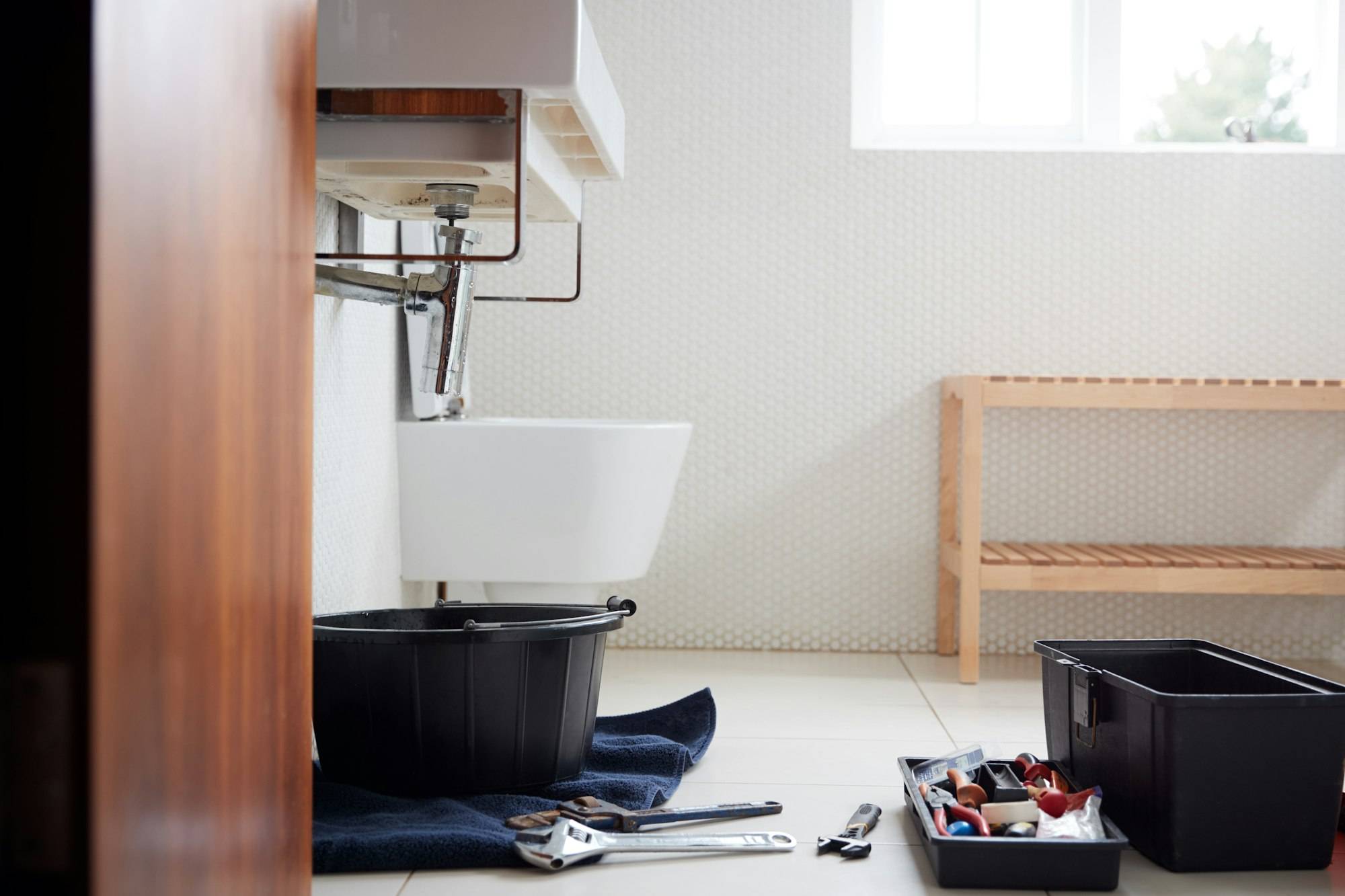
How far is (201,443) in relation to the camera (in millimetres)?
793

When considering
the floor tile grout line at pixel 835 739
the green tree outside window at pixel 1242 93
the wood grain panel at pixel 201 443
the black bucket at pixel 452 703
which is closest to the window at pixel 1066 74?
the green tree outside window at pixel 1242 93

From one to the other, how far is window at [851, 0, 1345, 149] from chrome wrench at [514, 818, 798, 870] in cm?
193

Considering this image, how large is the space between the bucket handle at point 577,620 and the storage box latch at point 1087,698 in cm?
60

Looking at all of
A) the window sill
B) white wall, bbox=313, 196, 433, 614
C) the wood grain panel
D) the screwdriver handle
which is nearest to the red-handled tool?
the screwdriver handle

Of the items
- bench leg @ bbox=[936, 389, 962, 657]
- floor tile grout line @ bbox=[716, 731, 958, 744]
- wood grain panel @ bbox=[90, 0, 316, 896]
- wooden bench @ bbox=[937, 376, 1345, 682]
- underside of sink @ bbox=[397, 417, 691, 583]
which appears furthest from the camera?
bench leg @ bbox=[936, 389, 962, 657]

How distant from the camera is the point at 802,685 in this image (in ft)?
8.15

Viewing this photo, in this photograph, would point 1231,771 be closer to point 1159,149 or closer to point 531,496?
point 531,496

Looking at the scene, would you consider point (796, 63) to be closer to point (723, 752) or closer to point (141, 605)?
point (723, 752)

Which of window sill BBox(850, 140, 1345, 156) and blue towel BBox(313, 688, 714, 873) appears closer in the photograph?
blue towel BBox(313, 688, 714, 873)

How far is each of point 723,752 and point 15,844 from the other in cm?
140

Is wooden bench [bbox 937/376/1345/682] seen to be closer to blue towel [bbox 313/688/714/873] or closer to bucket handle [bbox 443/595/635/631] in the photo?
blue towel [bbox 313/688/714/873]

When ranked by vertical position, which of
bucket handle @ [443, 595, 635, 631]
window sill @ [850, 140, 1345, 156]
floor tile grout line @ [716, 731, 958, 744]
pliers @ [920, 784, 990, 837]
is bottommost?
floor tile grout line @ [716, 731, 958, 744]

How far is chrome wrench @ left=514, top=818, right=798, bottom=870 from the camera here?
139 cm

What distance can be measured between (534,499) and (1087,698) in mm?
1062
